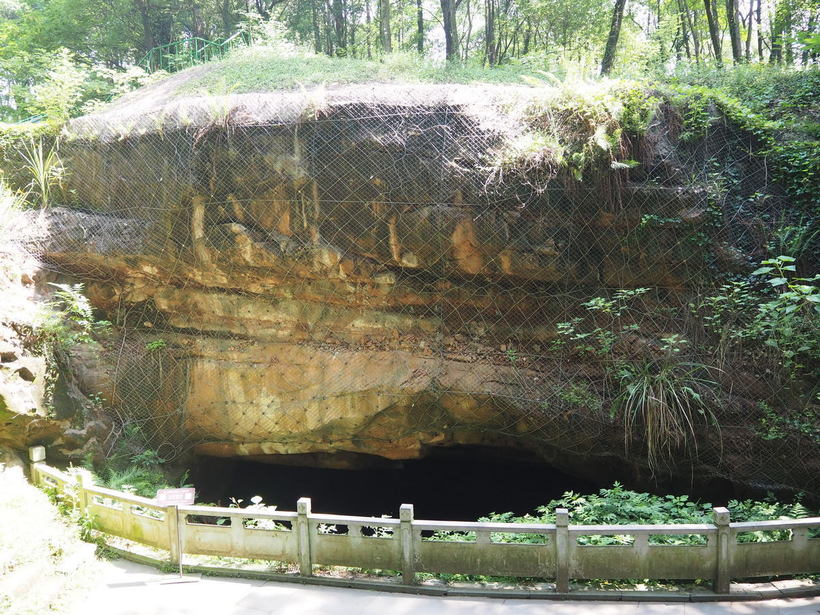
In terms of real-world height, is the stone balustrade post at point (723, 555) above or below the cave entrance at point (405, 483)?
above

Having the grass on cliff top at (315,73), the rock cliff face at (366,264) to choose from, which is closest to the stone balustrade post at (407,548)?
the rock cliff face at (366,264)

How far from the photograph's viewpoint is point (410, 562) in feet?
17.6

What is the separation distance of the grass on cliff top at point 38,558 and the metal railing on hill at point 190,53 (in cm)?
1183

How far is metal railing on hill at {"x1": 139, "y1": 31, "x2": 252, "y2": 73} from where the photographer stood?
49.6 feet

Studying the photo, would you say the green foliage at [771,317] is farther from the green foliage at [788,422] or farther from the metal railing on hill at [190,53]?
the metal railing on hill at [190,53]

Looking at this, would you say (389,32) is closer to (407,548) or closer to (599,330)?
(599,330)

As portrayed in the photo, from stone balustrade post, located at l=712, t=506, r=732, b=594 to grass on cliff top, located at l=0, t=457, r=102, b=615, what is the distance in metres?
5.88

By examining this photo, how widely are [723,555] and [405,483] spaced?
20.7ft

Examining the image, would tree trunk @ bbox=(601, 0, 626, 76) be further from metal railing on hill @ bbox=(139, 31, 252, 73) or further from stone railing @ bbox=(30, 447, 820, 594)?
stone railing @ bbox=(30, 447, 820, 594)

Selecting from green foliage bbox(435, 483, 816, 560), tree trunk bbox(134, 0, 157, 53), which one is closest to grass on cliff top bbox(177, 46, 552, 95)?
tree trunk bbox(134, 0, 157, 53)

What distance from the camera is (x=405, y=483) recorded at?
34.7 feet

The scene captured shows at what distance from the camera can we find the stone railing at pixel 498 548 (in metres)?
5.11

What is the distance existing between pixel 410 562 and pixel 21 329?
6198mm

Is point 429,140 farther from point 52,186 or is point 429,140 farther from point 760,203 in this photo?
point 52,186
